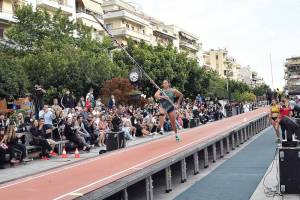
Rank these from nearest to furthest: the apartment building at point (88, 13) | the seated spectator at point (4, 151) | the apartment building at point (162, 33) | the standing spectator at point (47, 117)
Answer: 1. the seated spectator at point (4, 151)
2. the standing spectator at point (47, 117)
3. the apartment building at point (88, 13)
4. the apartment building at point (162, 33)

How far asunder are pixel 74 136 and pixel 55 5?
34.0m

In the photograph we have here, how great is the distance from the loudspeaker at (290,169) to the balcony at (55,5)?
3935 cm

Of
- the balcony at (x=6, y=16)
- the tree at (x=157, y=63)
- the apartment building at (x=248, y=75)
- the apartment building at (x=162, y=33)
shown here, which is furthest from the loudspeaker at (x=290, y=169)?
the apartment building at (x=248, y=75)

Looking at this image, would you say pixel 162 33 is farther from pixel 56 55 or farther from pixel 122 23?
pixel 56 55

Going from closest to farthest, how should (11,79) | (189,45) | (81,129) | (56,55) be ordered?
1. (81,129)
2. (11,79)
3. (56,55)
4. (189,45)

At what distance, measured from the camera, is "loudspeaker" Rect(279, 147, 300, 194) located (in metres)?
7.87

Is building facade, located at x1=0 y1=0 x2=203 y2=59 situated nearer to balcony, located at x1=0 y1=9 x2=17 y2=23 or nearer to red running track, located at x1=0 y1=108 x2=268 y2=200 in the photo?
balcony, located at x1=0 y1=9 x2=17 y2=23

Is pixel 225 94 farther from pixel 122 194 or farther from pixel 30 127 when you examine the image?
pixel 122 194

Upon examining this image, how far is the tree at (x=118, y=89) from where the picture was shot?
113ft

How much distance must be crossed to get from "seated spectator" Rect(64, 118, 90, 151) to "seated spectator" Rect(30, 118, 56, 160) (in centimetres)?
104

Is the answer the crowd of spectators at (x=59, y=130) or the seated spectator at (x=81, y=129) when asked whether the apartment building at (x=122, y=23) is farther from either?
the seated spectator at (x=81, y=129)

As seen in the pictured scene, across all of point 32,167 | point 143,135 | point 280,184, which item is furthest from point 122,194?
point 143,135

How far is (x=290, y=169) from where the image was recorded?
→ 791cm

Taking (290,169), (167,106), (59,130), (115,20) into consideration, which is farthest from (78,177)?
(115,20)
